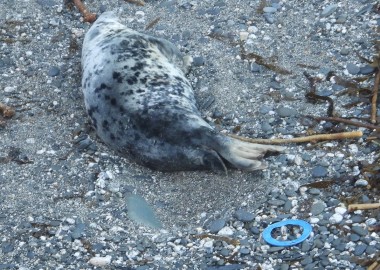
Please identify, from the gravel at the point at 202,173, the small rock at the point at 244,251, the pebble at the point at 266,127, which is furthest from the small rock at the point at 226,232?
the pebble at the point at 266,127

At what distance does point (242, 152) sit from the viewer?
13.9 ft

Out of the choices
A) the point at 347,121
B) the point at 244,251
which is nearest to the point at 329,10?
the point at 347,121

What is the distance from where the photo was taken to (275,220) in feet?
13.1

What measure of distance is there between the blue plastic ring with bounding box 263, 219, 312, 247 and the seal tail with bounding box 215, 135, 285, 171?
1.10 feet

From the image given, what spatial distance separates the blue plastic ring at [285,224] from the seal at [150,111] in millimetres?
337

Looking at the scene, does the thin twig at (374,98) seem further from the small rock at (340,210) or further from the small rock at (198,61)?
the small rock at (198,61)

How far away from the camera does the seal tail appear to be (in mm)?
4199

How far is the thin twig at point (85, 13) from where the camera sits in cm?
559

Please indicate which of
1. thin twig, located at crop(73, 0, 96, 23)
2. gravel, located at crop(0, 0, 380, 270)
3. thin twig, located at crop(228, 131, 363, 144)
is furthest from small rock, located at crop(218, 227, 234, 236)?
thin twig, located at crop(73, 0, 96, 23)

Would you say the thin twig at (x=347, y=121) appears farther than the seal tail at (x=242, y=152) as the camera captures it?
Yes

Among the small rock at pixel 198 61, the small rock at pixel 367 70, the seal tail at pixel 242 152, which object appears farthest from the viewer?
the small rock at pixel 198 61

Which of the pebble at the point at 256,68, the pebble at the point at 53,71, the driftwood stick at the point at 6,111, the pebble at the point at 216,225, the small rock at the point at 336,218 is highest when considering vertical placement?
the pebble at the point at 256,68

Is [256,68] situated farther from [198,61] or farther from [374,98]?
[374,98]

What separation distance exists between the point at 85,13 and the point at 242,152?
72.9 inches
